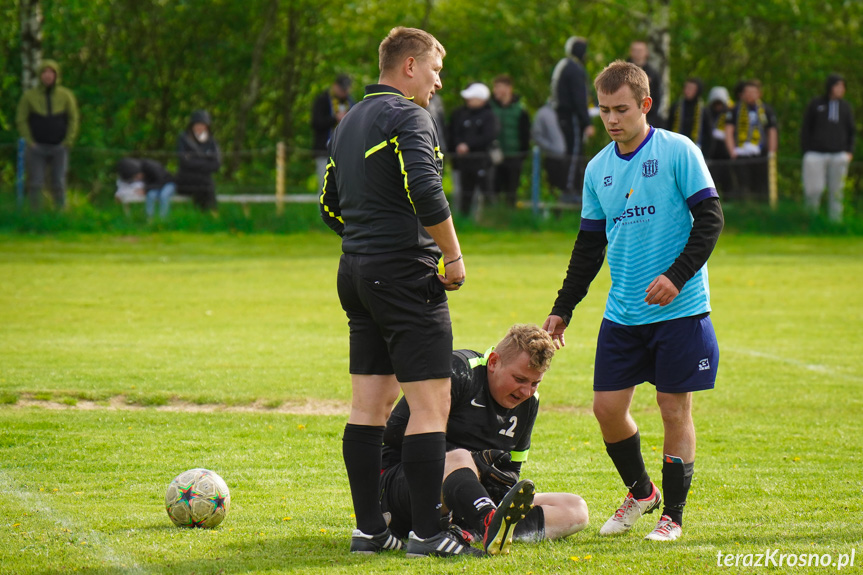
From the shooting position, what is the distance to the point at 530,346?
200 inches

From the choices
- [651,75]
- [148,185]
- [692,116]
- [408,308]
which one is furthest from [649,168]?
[692,116]

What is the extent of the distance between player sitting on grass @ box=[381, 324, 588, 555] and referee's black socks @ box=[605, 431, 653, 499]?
302 millimetres

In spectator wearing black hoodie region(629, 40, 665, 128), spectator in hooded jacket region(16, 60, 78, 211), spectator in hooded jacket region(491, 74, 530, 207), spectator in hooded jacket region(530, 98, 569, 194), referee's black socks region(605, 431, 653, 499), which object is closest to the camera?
referee's black socks region(605, 431, 653, 499)

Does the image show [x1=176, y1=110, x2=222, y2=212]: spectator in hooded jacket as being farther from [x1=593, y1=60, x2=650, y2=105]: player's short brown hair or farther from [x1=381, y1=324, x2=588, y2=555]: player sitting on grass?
[x1=593, y1=60, x2=650, y2=105]: player's short brown hair

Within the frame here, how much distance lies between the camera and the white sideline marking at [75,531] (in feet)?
15.0

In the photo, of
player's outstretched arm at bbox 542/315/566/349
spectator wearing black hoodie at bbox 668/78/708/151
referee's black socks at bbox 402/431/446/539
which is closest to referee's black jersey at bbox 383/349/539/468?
player's outstretched arm at bbox 542/315/566/349

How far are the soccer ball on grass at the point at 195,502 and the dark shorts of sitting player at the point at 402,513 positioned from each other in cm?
79

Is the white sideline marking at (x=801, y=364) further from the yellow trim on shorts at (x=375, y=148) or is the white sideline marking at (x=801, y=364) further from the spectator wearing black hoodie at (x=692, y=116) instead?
the spectator wearing black hoodie at (x=692, y=116)

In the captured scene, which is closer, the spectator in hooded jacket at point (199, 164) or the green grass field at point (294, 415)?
the green grass field at point (294, 415)

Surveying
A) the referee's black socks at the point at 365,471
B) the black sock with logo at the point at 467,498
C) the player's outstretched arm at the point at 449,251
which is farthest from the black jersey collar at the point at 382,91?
the black sock with logo at the point at 467,498

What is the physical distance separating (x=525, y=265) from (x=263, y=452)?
1047cm

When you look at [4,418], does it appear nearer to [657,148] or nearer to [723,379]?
[657,148]

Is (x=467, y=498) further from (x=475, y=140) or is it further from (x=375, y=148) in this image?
(x=475, y=140)

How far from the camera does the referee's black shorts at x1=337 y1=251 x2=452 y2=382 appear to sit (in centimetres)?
464
